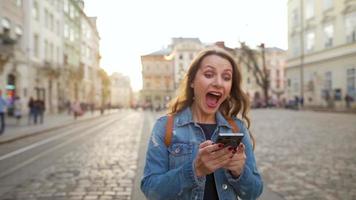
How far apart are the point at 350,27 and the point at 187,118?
34644mm

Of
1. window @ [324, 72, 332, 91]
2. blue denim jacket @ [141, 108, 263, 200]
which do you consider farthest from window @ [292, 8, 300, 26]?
blue denim jacket @ [141, 108, 263, 200]

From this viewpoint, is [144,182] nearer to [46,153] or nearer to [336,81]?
[46,153]

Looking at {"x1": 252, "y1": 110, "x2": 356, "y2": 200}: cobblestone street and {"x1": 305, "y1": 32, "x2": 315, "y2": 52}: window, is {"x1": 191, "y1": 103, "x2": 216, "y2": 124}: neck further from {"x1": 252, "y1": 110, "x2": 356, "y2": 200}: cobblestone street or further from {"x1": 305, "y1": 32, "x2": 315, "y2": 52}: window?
{"x1": 305, "y1": 32, "x2": 315, "y2": 52}: window

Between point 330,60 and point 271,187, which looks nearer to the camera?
point 271,187

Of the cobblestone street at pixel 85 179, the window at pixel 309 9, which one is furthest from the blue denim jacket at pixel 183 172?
the window at pixel 309 9

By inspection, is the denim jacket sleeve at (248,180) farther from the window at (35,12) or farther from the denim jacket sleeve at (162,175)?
the window at (35,12)

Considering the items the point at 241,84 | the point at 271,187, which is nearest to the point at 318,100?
the point at 271,187

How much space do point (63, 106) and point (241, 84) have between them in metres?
45.5

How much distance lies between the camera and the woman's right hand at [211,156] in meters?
1.84

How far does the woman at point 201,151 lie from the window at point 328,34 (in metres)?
37.0

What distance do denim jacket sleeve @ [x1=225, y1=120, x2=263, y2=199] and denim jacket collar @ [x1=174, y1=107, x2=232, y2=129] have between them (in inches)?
5.9

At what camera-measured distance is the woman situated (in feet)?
6.63

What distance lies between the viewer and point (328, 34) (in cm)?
3747

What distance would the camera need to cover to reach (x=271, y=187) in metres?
6.32
